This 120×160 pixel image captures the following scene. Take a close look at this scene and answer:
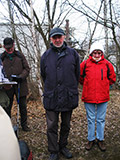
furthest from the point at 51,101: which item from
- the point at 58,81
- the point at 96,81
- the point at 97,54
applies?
the point at 97,54

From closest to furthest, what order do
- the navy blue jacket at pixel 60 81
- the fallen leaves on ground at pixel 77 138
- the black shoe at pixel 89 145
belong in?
the navy blue jacket at pixel 60 81, the fallen leaves on ground at pixel 77 138, the black shoe at pixel 89 145

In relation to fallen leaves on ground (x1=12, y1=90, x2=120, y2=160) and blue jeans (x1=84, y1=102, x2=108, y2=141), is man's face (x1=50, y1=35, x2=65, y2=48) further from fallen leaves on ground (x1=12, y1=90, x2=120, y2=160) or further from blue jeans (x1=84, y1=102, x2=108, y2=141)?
fallen leaves on ground (x1=12, y1=90, x2=120, y2=160)

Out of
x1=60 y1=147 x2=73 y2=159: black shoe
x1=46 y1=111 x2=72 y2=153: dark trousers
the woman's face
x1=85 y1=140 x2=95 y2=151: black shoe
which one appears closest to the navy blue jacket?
x1=46 y1=111 x2=72 y2=153: dark trousers

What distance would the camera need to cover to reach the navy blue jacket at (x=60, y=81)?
260 cm

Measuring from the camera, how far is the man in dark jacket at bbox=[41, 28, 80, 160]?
2604 millimetres

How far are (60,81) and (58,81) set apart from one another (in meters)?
0.03

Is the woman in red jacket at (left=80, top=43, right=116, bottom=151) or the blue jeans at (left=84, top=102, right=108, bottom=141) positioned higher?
the woman in red jacket at (left=80, top=43, right=116, bottom=151)

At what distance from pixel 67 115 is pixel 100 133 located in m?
0.87

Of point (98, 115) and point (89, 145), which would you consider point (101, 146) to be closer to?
point (89, 145)

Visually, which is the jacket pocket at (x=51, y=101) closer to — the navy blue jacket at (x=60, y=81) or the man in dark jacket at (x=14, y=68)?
the navy blue jacket at (x=60, y=81)

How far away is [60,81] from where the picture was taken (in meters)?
2.60

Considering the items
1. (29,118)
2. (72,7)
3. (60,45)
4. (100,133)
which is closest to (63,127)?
(100,133)

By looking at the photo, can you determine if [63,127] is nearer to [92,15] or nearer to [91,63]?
[91,63]

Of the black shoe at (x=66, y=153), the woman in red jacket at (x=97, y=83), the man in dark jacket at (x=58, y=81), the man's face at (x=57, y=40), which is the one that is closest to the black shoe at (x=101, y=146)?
the woman in red jacket at (x=97, y=83)
